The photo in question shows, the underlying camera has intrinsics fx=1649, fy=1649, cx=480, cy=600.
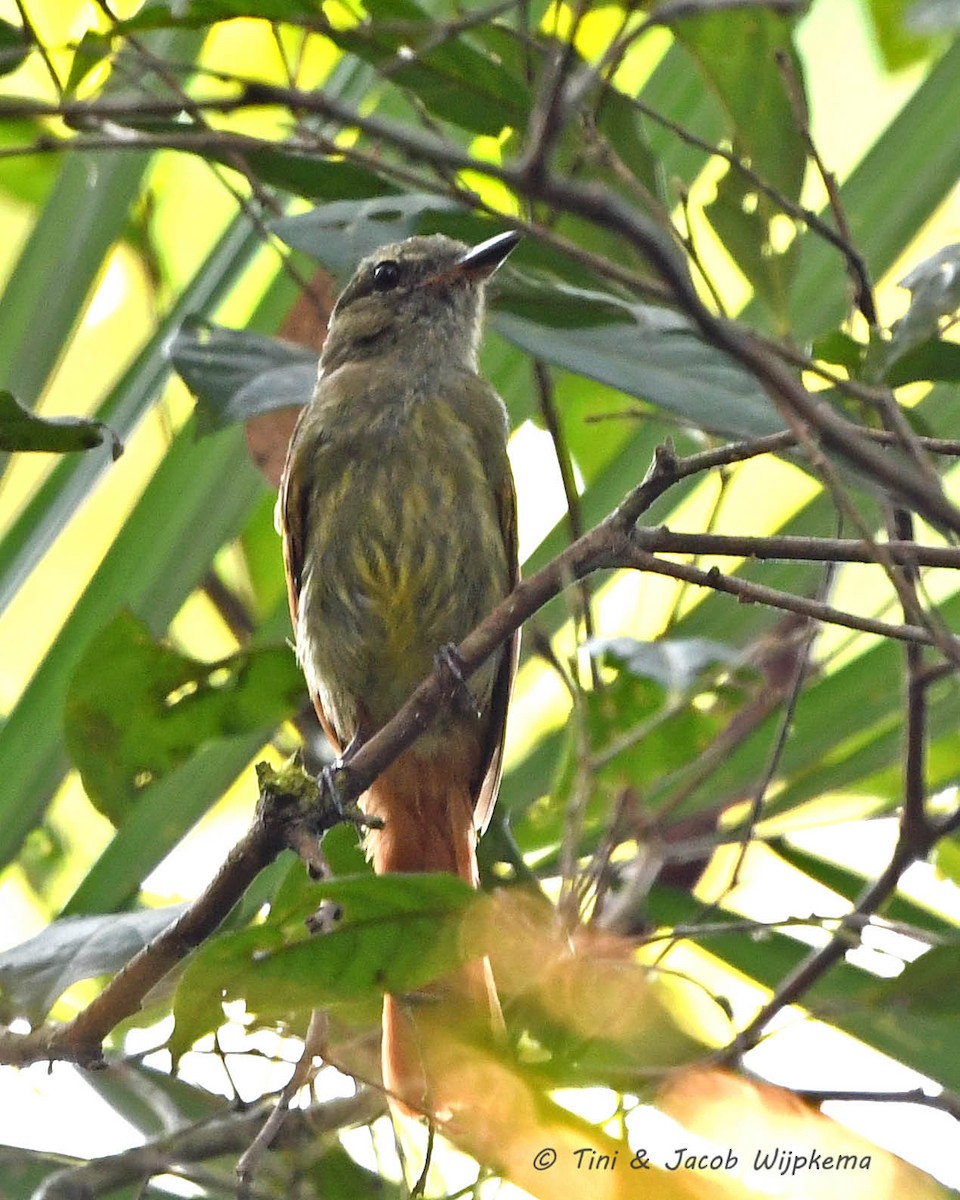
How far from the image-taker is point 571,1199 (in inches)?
70.6

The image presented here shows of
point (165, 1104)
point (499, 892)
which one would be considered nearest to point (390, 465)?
point (499, 892)

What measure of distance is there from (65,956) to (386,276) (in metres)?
2.08

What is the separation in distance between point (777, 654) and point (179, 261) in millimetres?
1278

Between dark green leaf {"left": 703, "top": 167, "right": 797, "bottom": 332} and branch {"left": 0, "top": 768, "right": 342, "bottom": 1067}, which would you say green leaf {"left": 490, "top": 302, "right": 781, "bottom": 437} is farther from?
branch {"left": 0, "top": 768, "right": 342, "bottom": 1067}

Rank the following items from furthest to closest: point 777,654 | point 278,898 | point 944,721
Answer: point 777,654
point 944,721
point 278,898

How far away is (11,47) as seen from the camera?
6.51ft

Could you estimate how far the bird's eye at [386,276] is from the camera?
11.8 feet

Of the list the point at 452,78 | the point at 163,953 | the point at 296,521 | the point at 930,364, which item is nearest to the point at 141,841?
the point at 163,953

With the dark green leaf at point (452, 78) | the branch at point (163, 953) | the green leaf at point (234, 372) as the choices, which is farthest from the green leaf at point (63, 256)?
the branch at point (163, 953)

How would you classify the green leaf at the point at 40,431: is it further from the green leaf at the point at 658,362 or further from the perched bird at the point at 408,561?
the perched bird at the point at 408,561

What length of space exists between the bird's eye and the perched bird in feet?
0.75

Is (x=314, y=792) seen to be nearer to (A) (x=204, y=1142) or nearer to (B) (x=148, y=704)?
(B) (x=148, y=704)

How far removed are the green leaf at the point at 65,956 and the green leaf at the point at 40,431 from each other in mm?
568

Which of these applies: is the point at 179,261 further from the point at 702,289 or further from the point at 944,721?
the point at 944,721
